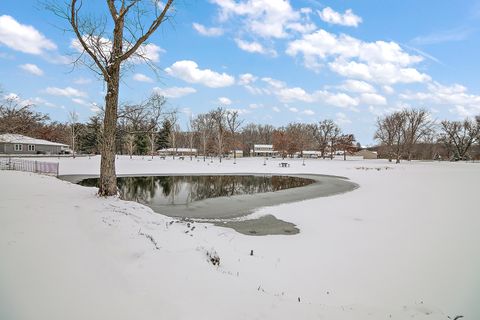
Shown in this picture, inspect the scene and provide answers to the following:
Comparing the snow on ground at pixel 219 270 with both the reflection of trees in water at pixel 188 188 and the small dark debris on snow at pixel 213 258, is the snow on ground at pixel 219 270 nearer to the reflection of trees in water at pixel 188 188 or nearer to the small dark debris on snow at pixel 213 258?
the small dark debris on snow at pixel 213 258

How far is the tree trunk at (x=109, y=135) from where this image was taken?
10.5 metres

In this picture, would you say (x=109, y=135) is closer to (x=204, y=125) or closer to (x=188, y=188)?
(x=188, y=188)

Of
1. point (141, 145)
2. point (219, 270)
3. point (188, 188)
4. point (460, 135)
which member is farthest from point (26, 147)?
point (460, 135)

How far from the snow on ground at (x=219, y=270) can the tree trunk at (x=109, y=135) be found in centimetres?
189

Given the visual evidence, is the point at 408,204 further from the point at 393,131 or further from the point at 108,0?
the point at 393,131

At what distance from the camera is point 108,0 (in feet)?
34.4

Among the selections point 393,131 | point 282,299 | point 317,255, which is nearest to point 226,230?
point 317,255

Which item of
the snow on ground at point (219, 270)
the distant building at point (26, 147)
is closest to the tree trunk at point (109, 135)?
the snow on ground at point (219, 270)

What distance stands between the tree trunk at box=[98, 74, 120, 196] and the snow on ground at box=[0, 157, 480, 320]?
1.89 m

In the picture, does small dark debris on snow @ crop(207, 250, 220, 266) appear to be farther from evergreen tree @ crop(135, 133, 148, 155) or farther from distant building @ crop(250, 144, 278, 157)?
distant building @ crop(250, 144, 278, 157)

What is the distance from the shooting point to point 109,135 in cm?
1059

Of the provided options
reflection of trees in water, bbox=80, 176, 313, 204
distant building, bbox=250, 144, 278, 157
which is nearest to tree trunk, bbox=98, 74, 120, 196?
reflection of trees in water, bbox=80, 176, 313, 204

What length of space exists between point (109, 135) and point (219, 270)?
753 cm

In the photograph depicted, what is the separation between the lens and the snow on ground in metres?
3.44
